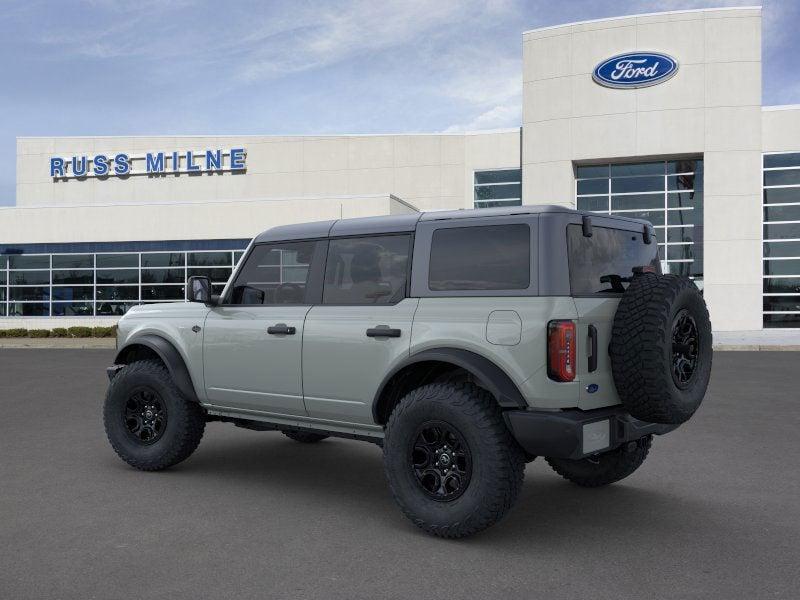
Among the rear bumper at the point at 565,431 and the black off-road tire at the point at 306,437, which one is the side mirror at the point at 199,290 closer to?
the black off-road tire at the point at 306,437

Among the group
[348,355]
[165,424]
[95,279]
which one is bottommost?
[165,424]

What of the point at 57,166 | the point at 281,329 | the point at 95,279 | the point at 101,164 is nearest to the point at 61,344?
the point at 95,279

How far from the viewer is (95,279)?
3453cm

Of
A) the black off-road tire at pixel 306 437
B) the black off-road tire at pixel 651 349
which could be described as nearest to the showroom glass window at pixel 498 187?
the black off-road tire at pixel 306 437

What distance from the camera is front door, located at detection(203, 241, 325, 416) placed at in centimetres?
579

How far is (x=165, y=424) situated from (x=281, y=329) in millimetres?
1662

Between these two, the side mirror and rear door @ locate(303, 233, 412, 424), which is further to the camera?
the side mirror

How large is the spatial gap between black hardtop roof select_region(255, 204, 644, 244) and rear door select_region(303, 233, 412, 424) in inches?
2.5

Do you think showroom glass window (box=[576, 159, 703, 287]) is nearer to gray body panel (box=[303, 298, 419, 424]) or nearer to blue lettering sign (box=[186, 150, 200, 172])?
blue lettering sign (box=[186, 150, 200, 172])

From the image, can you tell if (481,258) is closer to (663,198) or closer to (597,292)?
(597,292)

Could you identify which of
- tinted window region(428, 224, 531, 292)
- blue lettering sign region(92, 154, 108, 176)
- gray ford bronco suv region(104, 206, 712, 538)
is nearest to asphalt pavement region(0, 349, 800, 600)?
gray ford bronco suv region(104, 206, 712, 538)

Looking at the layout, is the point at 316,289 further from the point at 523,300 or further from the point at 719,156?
the point at 719,156

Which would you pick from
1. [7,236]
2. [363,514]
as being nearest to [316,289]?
[363,514]

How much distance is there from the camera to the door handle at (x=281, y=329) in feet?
18.8
